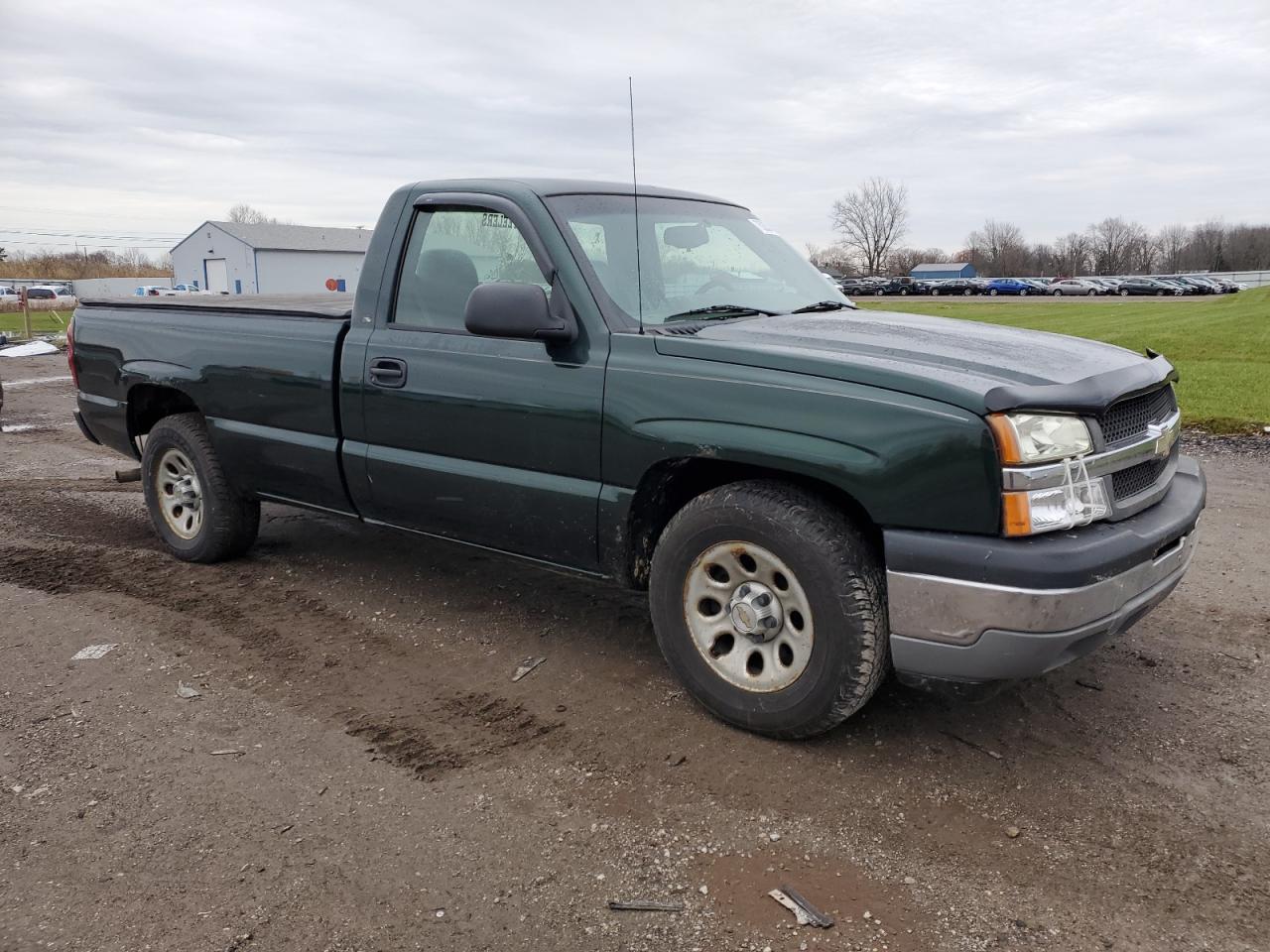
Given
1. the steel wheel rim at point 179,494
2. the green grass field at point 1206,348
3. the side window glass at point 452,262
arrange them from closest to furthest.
Answer: the side window glass at point 452,262
the steel wheel rim at point 179,494
the green grass field at point 1206,348

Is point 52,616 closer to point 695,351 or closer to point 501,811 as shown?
point 501,811

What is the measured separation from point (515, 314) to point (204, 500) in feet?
9.01

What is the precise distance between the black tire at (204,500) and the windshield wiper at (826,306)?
10.5ft

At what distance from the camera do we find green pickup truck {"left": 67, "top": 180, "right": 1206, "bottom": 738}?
9.70 ft

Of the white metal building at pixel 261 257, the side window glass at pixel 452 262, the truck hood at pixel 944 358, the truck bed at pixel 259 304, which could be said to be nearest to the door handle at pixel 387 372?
the side window glass at pixel 452 262

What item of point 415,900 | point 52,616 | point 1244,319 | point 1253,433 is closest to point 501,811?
point 415,900

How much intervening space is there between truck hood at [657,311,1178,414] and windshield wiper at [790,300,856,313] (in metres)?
0.22

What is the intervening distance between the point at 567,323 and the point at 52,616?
10.0ft

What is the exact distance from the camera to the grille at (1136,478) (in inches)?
127

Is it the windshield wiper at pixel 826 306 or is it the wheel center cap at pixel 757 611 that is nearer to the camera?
the wheel center cap at pixel 757 611

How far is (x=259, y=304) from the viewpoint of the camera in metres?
5.57

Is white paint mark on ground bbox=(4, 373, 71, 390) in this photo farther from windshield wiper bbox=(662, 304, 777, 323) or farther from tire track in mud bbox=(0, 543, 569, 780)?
windshield wiper bbox=(662, 304, 777, 323)

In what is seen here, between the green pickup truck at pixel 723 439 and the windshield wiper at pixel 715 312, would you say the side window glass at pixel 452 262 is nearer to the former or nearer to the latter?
the green pickup truck at pixel 723 439

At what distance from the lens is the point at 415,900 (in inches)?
105
